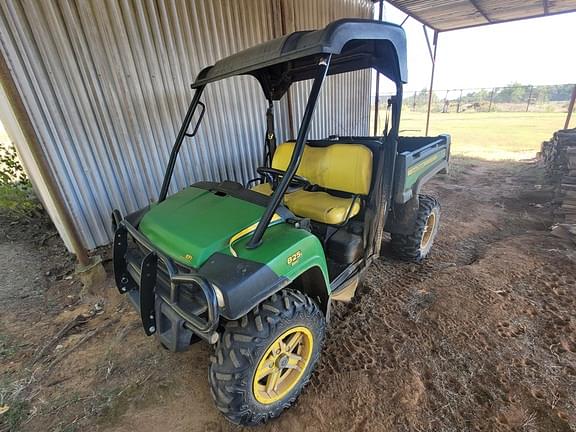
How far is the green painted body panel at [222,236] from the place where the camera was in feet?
4.52

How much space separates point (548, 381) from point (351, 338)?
114cm

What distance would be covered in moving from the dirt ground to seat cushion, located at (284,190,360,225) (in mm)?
799

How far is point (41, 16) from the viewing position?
229 cm

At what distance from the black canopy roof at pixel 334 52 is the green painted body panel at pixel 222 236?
2.67 ft

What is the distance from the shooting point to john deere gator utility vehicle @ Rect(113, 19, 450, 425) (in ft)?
4.25

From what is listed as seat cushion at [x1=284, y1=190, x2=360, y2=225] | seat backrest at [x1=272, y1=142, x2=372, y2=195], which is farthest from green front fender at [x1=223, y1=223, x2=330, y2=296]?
seat backrest at [x1=272, y1=142, x2=372, y2=195]

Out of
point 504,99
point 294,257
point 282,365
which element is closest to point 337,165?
point 294,257

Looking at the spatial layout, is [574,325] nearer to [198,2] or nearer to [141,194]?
[141,194]

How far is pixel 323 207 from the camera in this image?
2227mm

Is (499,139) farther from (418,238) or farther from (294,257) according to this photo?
(294,257)

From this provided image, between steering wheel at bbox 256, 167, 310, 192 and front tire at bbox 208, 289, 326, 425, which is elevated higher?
steering wheel at bbox 256, 167, 310, 192

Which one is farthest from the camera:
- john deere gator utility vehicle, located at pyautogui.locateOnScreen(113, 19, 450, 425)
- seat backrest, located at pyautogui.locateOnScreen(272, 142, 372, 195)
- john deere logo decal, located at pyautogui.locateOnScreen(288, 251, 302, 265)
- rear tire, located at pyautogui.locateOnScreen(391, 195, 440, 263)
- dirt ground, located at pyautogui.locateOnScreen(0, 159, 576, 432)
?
rear tire, located at pyautogui.locateOnScreen(391, 195, 440, 263)

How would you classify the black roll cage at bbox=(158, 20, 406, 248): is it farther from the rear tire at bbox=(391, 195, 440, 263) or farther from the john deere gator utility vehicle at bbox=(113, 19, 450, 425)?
the rear tire at bbox=(391, 195, 440, 263)

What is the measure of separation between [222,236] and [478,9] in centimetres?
834
